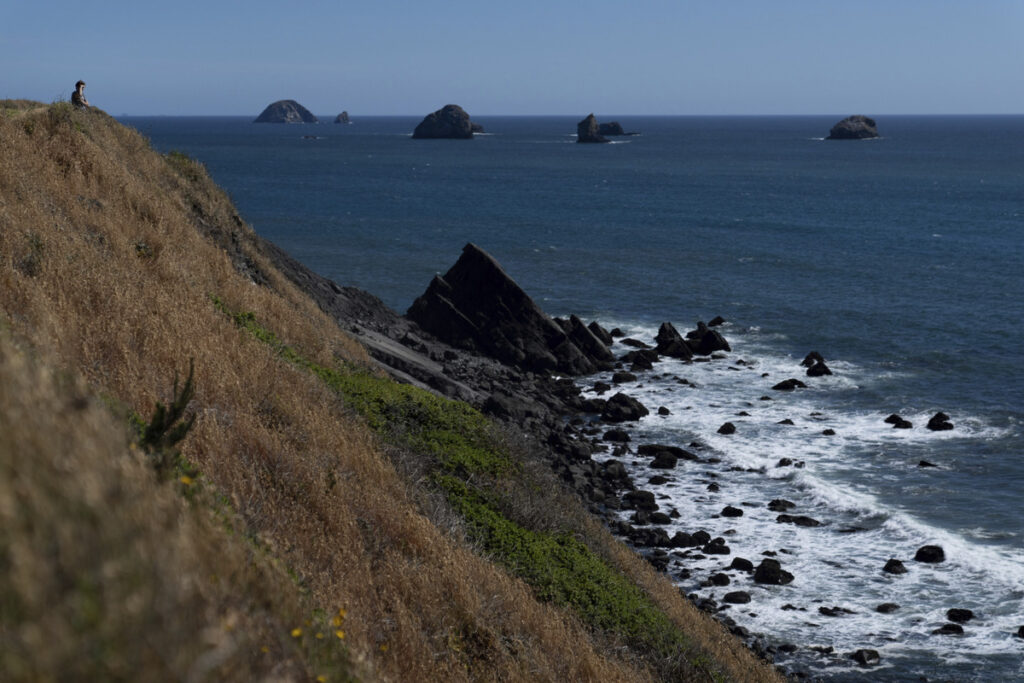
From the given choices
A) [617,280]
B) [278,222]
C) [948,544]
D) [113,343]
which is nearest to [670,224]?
[617,280]

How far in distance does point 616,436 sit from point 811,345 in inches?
668

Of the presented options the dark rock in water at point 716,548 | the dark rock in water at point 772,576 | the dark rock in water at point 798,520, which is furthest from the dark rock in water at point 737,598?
the dark rock in water at point 798,520

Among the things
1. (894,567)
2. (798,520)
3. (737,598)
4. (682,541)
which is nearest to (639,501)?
(682,541)

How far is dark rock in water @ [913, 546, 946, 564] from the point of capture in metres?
23.0

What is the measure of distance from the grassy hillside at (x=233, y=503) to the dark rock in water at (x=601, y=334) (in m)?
22.1

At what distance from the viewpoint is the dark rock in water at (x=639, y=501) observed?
84.9ft

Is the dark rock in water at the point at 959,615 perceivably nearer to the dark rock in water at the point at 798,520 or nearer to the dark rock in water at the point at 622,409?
the dark rock in water at the point at 798,520

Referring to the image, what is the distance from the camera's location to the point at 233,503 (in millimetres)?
7371

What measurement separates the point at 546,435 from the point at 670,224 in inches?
2270

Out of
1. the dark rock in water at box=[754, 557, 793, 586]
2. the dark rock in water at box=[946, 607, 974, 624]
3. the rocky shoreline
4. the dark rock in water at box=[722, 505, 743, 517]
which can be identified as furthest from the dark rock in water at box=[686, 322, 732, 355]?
the dark rock in water at box=[946, 607, 974, 624]

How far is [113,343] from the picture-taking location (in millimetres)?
9797

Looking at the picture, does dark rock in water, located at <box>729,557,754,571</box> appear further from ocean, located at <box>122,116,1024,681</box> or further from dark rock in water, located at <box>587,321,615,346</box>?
dark rock in water, located at <box>587,321,615,346</box>

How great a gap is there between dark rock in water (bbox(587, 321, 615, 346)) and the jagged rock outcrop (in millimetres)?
1798

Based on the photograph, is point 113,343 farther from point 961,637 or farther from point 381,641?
point 961,637
